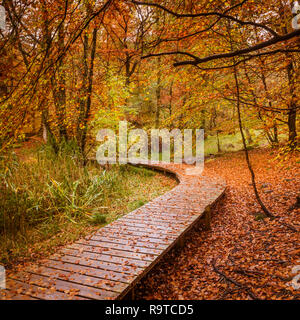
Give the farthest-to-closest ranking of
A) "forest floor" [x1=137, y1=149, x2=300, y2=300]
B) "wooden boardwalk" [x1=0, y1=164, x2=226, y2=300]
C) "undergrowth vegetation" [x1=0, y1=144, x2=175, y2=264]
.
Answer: "undergrowth vegetation" [x1=0, y1=144, x2=175, y2=264], "forest floor" [x1=137, y1=149, x2=300, y2=300], "wooden boardwalk" [x1=0, y1=164, x2=226, y2=300]

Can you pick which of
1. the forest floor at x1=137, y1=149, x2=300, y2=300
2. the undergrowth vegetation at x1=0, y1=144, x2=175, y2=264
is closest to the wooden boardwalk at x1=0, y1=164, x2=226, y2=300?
the forest floor at x1=137, y1=149, x2=300, y2=300

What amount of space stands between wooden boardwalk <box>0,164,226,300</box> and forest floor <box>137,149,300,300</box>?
1.61 ft

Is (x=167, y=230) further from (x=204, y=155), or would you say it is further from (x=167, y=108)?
(x=167, y=108)

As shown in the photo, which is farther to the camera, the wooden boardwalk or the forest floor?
the forest floor

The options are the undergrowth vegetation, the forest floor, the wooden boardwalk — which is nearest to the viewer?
the wooden boardwalk

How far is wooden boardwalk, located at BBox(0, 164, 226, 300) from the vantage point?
263cm

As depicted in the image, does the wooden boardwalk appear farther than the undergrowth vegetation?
No

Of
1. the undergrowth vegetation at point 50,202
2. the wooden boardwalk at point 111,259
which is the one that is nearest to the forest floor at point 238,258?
the wooden boardwalk at point 111,259

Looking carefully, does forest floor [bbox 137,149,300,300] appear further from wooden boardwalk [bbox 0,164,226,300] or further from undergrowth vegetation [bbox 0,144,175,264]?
undergrowth vegetation [bbox 0,144,175,264]

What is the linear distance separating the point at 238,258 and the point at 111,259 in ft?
6.81

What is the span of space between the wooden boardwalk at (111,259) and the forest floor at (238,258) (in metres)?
0.49

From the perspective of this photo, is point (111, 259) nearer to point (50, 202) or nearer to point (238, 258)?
point (238, 258)

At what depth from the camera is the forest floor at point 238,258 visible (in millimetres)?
3070

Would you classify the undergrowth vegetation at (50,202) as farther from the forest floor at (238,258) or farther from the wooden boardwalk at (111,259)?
the forest floor at (238,258)
